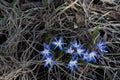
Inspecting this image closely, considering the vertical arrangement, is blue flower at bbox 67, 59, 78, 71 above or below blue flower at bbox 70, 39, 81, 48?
below

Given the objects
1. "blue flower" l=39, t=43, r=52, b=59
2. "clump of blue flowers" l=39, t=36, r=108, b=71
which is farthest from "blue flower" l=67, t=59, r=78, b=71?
"blue flower" l=39, t=43, r=52, b=59

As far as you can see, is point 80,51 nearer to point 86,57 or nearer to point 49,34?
point 86,57

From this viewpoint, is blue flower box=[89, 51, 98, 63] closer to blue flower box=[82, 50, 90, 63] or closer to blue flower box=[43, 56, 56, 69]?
blue flower box=[82, 50, 90, 63]

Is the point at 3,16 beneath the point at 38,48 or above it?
above

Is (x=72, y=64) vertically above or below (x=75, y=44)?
below

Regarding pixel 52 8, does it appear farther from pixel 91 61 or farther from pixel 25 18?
pixel 91 61

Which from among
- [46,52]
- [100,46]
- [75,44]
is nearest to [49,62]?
[46,52]

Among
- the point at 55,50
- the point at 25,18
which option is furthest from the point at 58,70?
the point at 25,18

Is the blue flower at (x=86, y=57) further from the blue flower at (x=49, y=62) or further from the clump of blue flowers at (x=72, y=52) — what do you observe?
the blue flower at (x=49, y=62)
